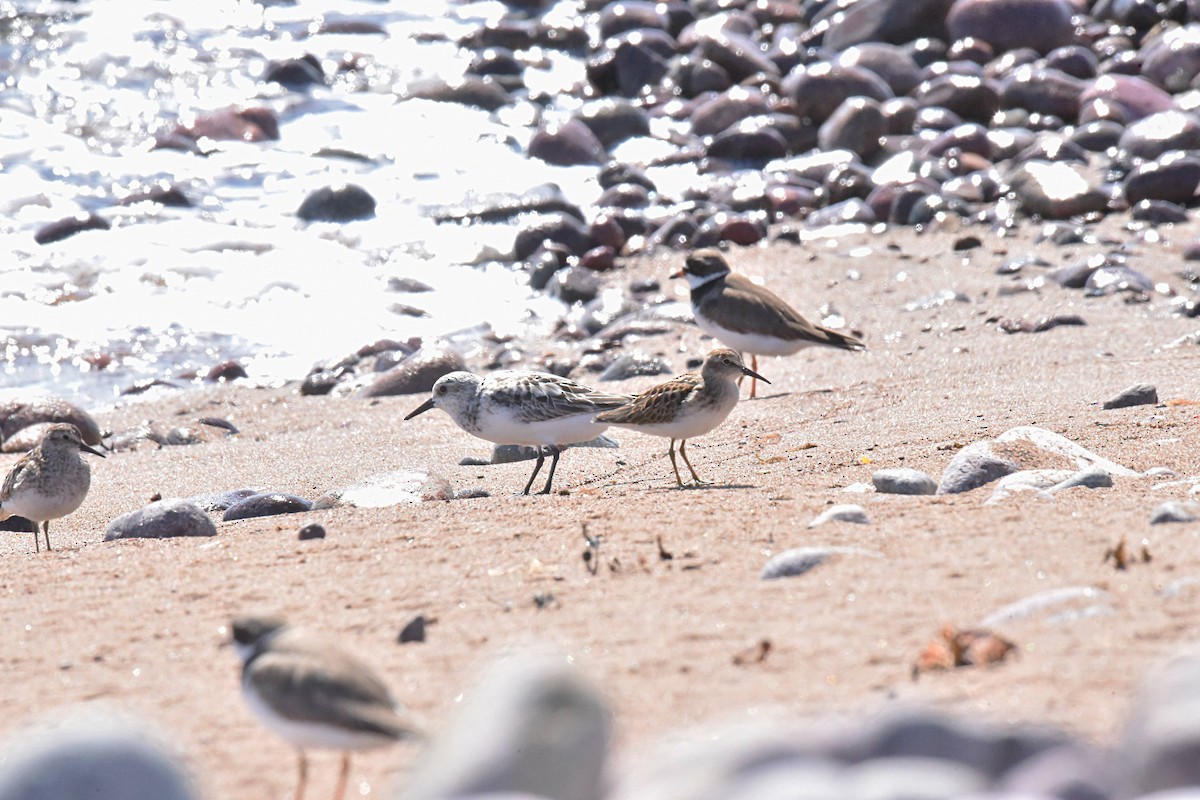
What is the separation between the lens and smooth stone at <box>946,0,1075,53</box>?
67.7ft

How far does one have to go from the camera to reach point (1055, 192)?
14.6m

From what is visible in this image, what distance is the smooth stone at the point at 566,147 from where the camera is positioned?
18.4m

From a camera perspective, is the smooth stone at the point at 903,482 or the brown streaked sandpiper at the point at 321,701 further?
the smooth stone at the point at 903,482

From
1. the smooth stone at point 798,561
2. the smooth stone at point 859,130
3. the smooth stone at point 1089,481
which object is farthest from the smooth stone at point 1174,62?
the smooth stone at point 798,561

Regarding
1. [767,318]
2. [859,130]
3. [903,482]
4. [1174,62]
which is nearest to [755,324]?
[767,318]

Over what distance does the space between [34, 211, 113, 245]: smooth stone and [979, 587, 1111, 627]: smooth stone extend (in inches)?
520

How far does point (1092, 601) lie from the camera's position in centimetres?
460

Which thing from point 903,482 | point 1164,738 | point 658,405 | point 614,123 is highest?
point 1164,738

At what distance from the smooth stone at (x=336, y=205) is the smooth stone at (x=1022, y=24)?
31.5ft

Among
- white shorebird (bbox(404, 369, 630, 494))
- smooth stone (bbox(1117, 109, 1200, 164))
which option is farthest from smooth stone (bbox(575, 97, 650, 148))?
white shorebird (bbox(404, 369, 630, 494))

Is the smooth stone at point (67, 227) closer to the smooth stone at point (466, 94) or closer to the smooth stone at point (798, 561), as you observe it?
the smooth stone at point (466, 94)

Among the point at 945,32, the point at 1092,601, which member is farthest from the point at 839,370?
the point at 945,32

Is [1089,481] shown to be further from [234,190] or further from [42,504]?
[234,190]

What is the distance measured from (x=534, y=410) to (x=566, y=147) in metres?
10.8
